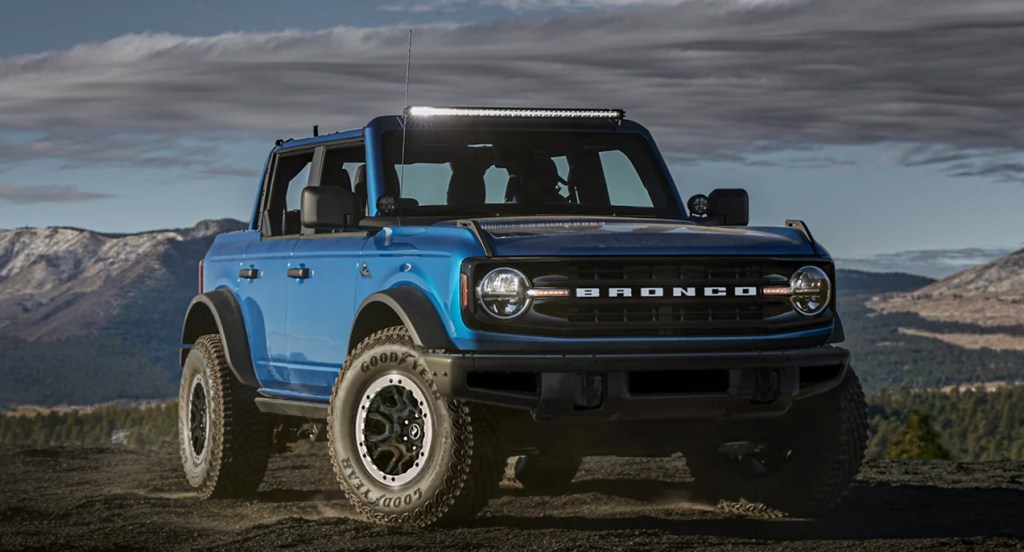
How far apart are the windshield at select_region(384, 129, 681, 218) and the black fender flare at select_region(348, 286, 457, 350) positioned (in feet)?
3.42

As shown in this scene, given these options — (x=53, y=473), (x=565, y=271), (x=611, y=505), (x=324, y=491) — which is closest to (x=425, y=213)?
(x=565, y=271)

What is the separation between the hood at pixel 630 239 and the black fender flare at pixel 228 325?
101 inches

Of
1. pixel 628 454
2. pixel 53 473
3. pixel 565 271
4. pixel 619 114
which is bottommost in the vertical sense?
pixel 53 473

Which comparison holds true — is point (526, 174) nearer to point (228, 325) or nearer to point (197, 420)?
point (228, 325)

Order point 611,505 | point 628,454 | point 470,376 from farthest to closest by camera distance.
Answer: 1. point 611,505
2. point 628,454
3. point 470,376

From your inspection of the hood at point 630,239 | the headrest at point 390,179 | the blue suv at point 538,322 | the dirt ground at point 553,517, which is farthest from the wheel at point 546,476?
the hood at point 630,239

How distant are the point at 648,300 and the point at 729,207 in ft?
6.84

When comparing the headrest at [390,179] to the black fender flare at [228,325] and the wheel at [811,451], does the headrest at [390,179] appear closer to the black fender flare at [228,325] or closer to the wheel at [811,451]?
the black fender flare at [228,325]

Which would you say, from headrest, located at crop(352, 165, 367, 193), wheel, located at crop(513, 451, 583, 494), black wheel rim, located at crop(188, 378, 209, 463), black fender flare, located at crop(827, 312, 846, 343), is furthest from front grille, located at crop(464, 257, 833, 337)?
black wheel rim, located at crop(188, 378, 209, 463)

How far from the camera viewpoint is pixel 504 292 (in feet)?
24.5

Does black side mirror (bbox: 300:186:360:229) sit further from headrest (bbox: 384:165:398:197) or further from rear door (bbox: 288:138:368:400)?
headrest (bbox: 384:165:398:197)

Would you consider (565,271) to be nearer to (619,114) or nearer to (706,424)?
(706,424)

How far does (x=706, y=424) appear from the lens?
798cm

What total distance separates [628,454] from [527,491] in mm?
2814
